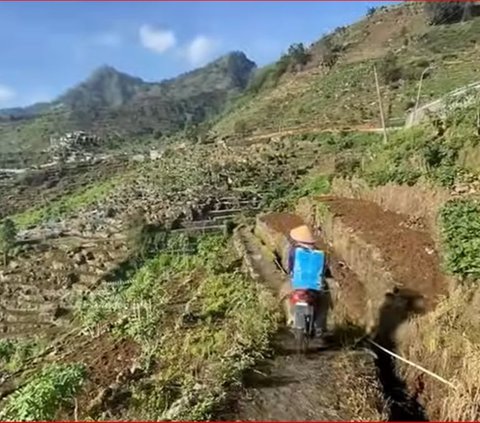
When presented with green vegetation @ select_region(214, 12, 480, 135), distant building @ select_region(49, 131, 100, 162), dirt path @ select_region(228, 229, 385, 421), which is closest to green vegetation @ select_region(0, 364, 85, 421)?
dirt path @ select_region(228, 229, 385, 421)

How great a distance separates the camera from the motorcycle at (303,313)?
23.4ft

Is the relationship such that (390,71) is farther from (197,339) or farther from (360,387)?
(360,387)

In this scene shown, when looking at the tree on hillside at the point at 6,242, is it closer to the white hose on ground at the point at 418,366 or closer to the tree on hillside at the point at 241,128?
the tree on hillside at the point at 241,128

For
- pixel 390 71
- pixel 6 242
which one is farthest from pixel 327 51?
pixel 6 242

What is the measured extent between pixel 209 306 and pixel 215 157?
1166 inches

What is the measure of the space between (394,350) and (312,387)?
1.49m

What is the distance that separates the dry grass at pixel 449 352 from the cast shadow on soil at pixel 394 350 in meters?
0.12

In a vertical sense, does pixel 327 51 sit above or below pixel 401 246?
above

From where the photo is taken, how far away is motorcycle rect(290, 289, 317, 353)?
7.12m

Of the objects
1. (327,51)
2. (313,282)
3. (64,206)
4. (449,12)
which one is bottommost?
(64,206)

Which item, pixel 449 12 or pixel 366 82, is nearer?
pixel 366 82

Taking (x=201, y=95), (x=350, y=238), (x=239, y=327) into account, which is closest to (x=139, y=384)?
(x=239, y=327)

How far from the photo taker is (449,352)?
651 cm

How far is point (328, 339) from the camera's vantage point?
7605 millimetres
